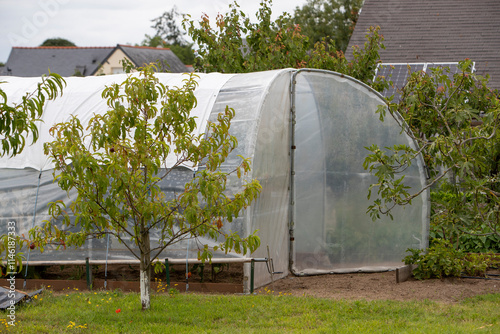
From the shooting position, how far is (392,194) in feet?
26.5

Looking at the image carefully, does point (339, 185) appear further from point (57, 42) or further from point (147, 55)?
point (57, 42)

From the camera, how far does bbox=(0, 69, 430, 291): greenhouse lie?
29.2 feet

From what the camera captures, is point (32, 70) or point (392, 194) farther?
point (32, 70)

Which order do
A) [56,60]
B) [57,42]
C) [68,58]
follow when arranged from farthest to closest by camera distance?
[57,42]
[68,58]
[56,60]

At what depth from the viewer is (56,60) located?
149ft

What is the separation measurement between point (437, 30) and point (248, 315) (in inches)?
699

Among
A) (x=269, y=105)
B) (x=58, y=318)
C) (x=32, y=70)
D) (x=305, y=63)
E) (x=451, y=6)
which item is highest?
(x=32, y=70)

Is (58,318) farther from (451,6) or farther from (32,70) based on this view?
(32,70)

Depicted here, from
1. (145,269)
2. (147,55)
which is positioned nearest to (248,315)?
(145,269)

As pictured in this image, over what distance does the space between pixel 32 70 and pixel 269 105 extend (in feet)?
129

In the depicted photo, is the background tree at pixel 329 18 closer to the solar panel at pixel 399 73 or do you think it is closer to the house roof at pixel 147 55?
the house roof at pixel 147 55

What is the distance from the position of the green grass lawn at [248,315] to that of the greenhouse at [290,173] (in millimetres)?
1052

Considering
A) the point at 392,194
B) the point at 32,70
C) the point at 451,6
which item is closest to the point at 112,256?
the point at 392,194

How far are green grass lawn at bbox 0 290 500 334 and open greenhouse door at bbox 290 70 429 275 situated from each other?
2.26 meters
